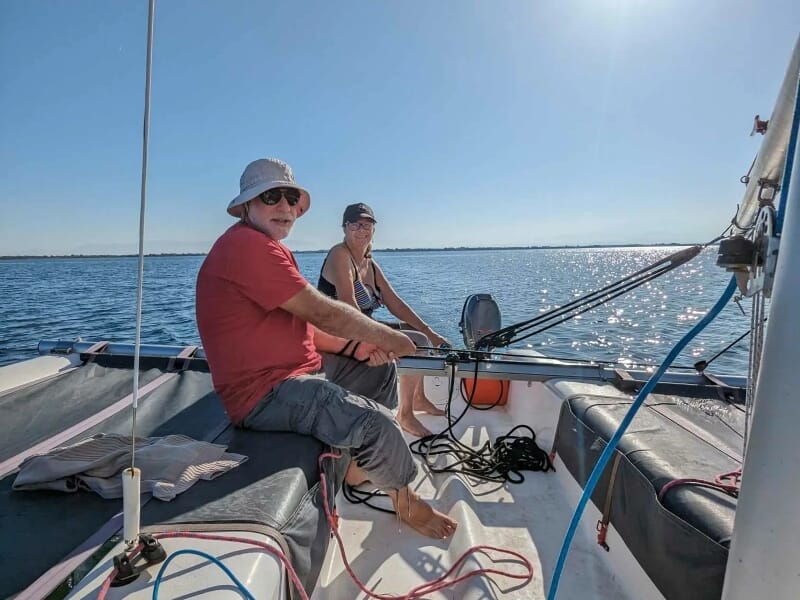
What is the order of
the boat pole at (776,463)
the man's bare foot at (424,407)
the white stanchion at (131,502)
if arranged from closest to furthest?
the boat pole at (776,463) < the white stanchion at (131,502) < the man's bare foot at (424,407)

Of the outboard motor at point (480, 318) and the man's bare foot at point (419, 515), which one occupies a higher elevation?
the outboard motor at point (480, 318)

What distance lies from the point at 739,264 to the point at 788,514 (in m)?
0.54

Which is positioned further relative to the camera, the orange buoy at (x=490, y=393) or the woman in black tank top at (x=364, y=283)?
the orange buoy at (x=490, y=393)

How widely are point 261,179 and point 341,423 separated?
39.3 inches

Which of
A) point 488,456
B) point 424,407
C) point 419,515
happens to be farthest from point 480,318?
point 419,515

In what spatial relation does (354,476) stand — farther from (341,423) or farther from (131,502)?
(131,502)

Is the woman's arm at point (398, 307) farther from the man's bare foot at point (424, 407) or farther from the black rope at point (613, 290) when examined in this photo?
the man's bare foot at point (424, 407)

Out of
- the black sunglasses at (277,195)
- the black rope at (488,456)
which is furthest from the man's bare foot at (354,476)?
the black sunglasses at (277,195)

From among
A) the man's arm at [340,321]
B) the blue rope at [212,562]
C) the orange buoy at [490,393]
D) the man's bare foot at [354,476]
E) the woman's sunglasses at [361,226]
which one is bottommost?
the man's bare foot at [354,476]

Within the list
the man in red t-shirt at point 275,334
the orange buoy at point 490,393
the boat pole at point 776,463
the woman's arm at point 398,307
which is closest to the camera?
the boat pole at point 776,463

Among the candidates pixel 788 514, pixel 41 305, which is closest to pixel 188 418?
pixel 788 514

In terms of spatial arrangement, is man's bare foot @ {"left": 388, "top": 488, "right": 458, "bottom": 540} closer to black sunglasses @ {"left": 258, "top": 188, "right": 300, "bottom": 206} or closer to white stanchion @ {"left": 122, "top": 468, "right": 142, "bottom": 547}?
white stanchion @ {"left": 122, "top": 468, "right": 142, "bottom": 547}

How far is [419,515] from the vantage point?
6.58 ft

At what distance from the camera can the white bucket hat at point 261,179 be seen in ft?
5.90
